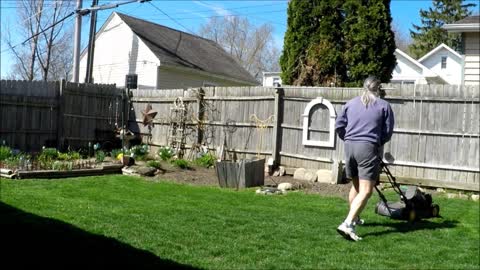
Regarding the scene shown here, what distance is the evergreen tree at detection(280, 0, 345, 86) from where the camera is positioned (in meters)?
15.8

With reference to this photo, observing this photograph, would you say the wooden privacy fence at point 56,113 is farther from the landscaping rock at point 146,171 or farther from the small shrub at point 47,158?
the landscaping rock at point 146,171

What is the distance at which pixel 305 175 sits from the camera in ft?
39.7

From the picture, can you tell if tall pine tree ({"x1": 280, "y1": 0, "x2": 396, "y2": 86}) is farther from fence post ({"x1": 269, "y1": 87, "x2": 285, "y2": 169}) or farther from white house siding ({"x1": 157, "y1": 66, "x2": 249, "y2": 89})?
white house siding ({"x1": 157, "y1": 66, "x2": 249, "y2": 89})

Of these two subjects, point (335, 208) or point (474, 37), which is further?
point (474, 37)

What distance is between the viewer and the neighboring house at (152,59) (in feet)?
75.2

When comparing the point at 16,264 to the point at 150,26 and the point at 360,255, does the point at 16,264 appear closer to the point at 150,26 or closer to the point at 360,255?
the point at 360,255

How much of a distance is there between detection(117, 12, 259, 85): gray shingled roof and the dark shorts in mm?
17006

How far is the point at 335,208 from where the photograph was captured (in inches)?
338

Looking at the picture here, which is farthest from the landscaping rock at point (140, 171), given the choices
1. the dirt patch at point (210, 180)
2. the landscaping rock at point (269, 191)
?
the landscaping rock at point (269, 191)

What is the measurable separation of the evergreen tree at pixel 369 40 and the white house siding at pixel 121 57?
31.0 ft

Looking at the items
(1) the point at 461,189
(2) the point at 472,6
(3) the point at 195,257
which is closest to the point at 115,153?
(1) the point at 461,189

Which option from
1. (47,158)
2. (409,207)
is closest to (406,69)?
(47,158)

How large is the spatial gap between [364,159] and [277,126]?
702cm

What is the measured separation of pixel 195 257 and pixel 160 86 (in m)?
18.1
